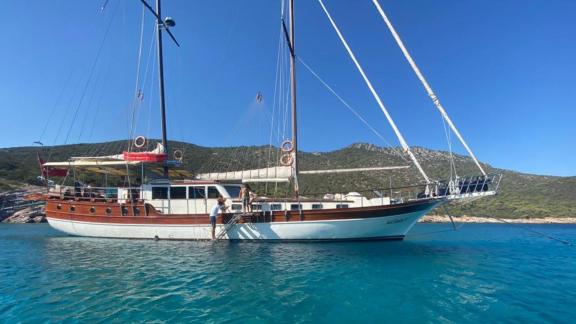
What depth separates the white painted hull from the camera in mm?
16516

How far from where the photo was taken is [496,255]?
46.2ft

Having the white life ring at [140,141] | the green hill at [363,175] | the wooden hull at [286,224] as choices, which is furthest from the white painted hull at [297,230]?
the green hill at [363,175]

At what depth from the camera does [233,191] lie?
19.0 meters

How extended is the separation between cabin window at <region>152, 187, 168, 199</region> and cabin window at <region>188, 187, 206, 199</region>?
1.66 meters

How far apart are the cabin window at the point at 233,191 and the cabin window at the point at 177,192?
107 inches

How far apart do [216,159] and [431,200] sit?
188ft

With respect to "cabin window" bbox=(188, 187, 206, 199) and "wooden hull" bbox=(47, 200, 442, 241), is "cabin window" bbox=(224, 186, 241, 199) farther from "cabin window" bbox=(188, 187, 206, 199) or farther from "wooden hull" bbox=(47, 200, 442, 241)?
"wooden hull" bbox=(47, 200, 442, 241)

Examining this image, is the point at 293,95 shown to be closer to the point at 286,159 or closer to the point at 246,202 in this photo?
the point at 286,159

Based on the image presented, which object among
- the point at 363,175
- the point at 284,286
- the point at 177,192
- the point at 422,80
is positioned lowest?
the point at 284,286

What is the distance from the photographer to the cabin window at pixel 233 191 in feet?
61.3

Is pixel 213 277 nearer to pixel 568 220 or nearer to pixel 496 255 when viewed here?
pixel 496 255

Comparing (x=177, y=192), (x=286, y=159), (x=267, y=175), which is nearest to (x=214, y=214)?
(x=177, y=192)

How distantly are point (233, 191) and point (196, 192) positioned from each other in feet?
7.72

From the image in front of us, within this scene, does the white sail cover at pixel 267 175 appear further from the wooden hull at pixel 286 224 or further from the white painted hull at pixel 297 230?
the white painted hull at pixel 297 230
